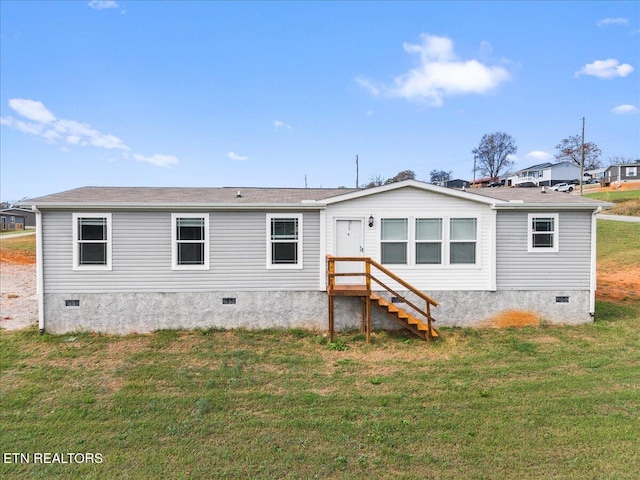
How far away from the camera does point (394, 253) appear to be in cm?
988

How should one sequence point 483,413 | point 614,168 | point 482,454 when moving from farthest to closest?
point 614,168 < point 483,413 < point 482,454

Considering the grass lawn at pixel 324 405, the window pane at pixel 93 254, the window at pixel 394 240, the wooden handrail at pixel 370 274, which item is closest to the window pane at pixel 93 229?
the window pane at pixel 93 254

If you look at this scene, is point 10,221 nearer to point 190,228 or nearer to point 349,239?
point 190,228

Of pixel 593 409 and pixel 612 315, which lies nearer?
pixel 593 409

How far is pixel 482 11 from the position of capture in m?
15.1

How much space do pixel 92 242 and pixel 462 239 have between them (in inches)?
398

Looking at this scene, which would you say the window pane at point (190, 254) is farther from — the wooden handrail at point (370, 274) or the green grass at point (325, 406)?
the wooden handrail at point (370, 274)

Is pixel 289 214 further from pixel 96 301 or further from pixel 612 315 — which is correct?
pixel 612 315

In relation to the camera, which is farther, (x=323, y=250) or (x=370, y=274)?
(x=323, y=250)

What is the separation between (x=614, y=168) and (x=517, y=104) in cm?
4101

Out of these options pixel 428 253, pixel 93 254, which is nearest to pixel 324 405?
pixel 428 253

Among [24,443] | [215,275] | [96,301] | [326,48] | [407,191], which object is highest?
[326,48]

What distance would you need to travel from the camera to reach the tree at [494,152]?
215ft

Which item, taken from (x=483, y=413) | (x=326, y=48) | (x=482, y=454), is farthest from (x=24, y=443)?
(x=326, y=48)
